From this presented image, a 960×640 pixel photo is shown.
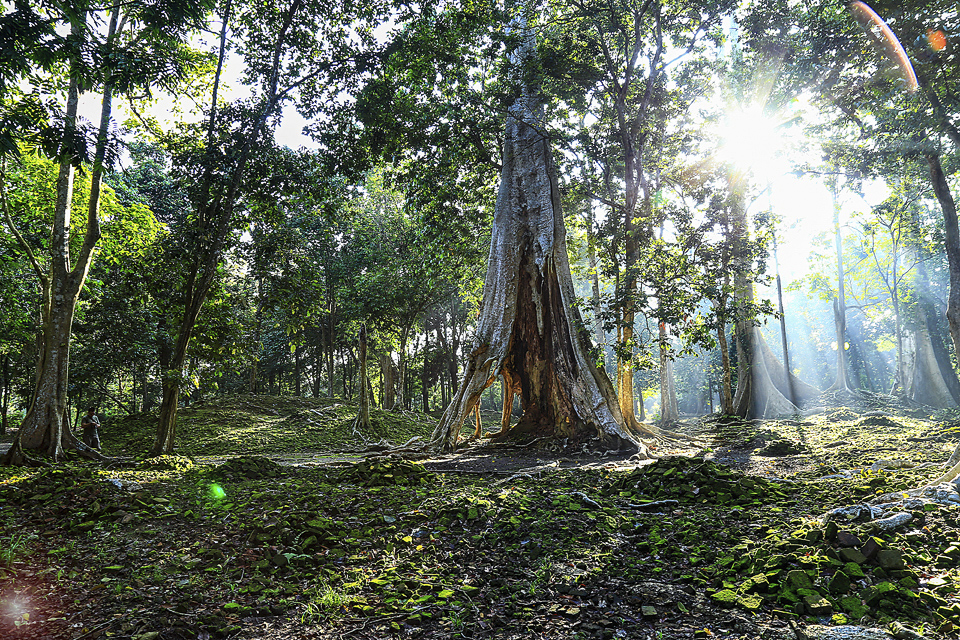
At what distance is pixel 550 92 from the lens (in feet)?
36.6

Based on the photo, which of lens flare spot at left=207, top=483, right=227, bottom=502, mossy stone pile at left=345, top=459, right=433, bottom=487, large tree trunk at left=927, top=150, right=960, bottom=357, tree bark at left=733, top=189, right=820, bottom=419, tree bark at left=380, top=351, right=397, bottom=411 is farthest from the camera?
tree bark at left=380, top=351, right=397, bottom=411

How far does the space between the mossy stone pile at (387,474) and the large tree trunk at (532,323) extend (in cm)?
322

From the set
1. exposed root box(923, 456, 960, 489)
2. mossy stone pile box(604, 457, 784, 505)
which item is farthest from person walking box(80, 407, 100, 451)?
exposed root box(923, 456, 960, 489)

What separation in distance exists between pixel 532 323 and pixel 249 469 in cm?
655

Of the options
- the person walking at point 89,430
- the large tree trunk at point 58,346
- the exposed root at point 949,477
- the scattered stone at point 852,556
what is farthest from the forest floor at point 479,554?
the person walking at point 89,430

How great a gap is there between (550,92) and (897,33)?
6.65 meters

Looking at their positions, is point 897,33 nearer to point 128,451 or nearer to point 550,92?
point 550,92

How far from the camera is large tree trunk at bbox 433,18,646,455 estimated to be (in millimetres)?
9602

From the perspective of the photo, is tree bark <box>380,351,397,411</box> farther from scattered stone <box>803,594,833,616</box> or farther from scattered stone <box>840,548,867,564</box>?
scattered stone <box>803,594,833,616</box>

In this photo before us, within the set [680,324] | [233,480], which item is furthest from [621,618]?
[680,324]

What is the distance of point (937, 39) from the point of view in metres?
5.95

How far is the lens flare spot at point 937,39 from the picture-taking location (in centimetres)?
593

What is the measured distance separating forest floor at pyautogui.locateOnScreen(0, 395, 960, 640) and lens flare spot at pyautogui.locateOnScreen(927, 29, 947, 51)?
544 centimetres

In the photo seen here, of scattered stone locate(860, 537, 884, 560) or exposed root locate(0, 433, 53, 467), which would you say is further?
exposed root locate(0, 433, 53, 467)
